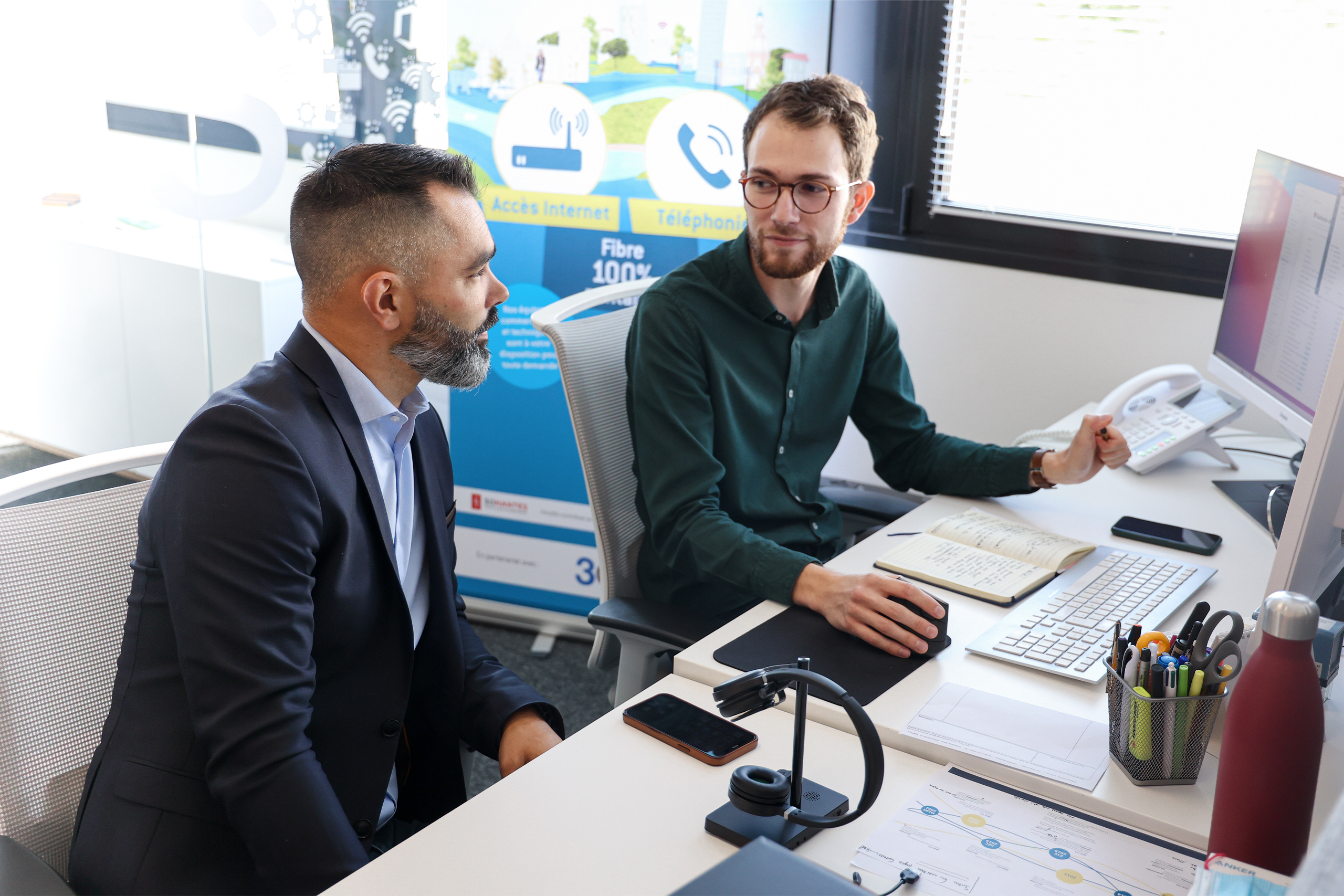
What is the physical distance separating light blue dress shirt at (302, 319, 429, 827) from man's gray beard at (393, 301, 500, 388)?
5 centimetres

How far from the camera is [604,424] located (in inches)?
71.1

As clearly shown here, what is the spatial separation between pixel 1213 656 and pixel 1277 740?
0.23 meters

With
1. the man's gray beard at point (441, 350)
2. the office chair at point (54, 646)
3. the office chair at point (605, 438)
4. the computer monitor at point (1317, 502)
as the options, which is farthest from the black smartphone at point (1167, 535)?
the office chair at point (54, 646)

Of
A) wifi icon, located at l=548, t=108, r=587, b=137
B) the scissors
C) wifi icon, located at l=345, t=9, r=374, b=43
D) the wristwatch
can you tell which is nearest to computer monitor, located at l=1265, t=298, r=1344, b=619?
the scissors

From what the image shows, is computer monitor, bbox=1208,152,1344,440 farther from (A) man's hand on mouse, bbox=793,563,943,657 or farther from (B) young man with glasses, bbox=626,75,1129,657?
(A) man's hand on mouse, bbox=793,563,943,657

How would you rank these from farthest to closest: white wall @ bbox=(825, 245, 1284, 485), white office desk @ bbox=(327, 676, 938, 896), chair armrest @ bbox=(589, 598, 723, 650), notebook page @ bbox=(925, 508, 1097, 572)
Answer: white wall @ bbox=(825, 245, 1284, 485) → notebook page @ bbox=(925, 508, 1097, 572) → chair armrest @ bbox=(589, 598, 723, 650) → white office desk @ bbox=(327, 676, 938, 896)

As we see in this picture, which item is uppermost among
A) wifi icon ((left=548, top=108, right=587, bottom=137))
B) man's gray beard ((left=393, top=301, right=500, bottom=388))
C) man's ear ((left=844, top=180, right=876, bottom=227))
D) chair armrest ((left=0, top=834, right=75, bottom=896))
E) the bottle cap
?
wifi icon ((left=548, top=108, right=587, bottom=137))

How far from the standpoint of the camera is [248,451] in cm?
116

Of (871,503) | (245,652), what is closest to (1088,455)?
(871,503)

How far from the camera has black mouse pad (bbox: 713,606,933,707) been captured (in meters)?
1.31

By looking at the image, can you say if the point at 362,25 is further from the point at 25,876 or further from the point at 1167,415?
the point at 25,876

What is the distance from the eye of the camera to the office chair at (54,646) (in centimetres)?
112

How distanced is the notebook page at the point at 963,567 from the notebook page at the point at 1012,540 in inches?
0.7

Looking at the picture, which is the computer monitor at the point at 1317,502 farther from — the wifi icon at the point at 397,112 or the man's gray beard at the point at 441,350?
the wifi icon at the point at 397,112
